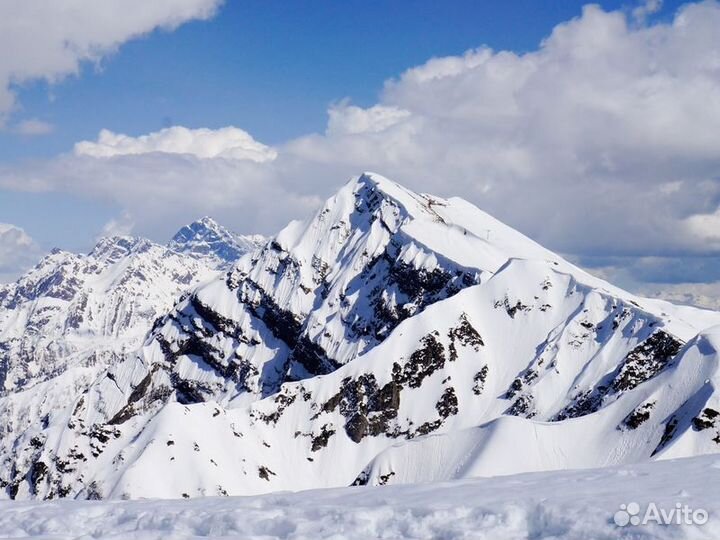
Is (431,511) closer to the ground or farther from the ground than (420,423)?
farther from the ground

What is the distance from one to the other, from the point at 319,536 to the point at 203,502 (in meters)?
8.16

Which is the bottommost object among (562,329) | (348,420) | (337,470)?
(337,470)

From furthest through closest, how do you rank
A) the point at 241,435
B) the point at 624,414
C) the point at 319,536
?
1. the point at 241,435
2. the point at 624,414
3. the point at 319,536

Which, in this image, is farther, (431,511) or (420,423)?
(420,423)

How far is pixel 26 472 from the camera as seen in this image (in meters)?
192

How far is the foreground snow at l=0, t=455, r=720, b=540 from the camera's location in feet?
65.3

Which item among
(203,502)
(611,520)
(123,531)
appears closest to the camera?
(611,520)

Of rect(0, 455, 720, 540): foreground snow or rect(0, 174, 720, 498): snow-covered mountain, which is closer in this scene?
rect(0, 455, 720, 540): foreground snow

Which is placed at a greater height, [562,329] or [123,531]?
[562,329]

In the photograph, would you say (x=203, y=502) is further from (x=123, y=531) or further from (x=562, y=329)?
(x=562, y=329)

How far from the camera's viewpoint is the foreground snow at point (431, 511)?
19891 millimetres

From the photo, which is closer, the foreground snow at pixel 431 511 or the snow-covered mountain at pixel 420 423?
the foreground snow at pixel 431 511

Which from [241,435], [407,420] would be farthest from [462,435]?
[241,435]

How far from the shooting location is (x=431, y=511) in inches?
855
